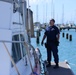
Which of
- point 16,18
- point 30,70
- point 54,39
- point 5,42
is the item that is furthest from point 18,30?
point 54,39

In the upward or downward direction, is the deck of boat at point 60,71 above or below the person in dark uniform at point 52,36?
below

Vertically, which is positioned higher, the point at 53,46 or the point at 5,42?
the point at 5,42

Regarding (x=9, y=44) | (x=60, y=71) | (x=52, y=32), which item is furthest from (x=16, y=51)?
(x=60, y=71)

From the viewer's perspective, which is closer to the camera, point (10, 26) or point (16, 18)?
point (10, 26)

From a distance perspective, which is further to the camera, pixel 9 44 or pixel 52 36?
pixel 52 36

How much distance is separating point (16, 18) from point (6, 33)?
1003 millimetres

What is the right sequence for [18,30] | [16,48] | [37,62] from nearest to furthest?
1. [16,48]
2. [18,30]
3. [37,62]

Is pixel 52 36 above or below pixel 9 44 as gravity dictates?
below

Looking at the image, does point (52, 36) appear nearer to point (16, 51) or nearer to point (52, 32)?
point (52, 32)

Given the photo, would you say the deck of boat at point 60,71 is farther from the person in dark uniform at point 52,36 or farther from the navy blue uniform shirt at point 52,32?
the navy blue uniform shirt at point 52,32

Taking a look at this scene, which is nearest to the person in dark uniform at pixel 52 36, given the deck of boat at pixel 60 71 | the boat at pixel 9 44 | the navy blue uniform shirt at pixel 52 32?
the navy blue uniform shirt at pixel 52 32

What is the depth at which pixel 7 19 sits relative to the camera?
4699mm

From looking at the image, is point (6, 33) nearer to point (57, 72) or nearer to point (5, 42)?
point (5, 42)

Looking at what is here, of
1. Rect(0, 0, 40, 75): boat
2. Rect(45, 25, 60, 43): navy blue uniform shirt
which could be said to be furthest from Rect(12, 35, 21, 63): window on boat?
Rect(45, 25, 60, 43): navy blue uniform shirt
